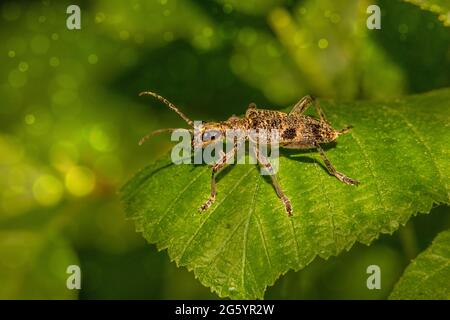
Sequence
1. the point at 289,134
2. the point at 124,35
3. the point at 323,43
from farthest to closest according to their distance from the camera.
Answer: the point at 124,35
the point at 323,43
the point at 289,134

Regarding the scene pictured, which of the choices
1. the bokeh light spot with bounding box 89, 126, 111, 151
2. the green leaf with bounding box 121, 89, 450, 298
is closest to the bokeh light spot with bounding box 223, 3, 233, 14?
the bokeh light spot with bounding box 89, 126, 111, 151

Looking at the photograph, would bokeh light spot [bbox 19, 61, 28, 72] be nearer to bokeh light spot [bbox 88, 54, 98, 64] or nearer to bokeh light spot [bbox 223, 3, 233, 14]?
bokeh light spot [bbox 88, 54, 98, 64]

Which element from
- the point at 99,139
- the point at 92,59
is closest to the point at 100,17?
the point at 92,59

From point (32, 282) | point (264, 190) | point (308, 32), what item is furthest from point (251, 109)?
point (32, 282)

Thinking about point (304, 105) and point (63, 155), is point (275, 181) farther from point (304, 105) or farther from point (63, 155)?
point (63, 155)

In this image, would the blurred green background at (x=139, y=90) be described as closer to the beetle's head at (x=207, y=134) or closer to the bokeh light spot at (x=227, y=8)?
the bokeh light spot at (x=227, y=8)

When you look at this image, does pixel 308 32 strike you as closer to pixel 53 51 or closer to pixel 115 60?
pixel 115 60

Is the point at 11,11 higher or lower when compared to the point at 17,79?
higher
